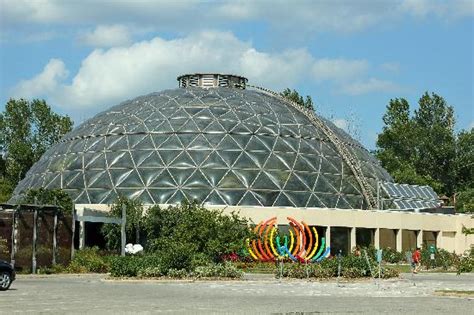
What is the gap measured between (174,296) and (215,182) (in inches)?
1364

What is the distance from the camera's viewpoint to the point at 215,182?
201 ft

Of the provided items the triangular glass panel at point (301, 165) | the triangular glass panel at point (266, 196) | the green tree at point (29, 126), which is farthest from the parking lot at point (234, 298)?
the green tree at point (29, 126)

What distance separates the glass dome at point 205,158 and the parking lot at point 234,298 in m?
25.1

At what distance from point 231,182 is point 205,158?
318cm

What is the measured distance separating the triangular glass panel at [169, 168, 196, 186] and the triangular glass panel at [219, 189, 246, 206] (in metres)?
2.76

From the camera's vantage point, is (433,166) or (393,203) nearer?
(393,203)

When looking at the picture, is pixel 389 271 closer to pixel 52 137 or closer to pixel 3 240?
pixel 3 240

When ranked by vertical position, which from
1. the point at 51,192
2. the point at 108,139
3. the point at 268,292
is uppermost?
the point at 108,139

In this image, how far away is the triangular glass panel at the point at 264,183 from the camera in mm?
61344

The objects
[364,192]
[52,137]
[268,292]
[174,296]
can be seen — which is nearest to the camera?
[174,296]

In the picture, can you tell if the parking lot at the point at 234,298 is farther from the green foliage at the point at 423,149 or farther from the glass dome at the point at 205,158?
the green foliage at the point at 423,149

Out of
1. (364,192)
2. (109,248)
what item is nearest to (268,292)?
(109,248)

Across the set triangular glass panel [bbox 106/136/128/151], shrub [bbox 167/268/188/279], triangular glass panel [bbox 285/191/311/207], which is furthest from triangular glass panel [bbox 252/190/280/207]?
shrub [bbox 167/268/188/279]

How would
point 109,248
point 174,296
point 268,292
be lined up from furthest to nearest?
point 109,248 → point 268,292 → point 174,296
